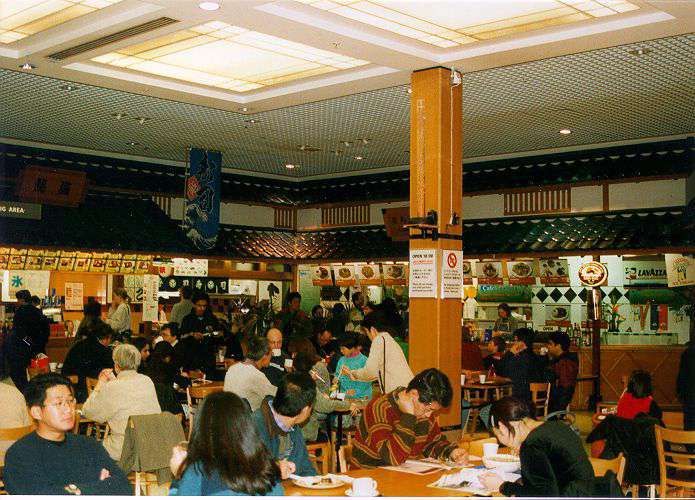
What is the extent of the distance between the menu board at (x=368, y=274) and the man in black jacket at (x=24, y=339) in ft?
19.7

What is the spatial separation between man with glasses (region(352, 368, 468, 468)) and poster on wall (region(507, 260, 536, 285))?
914cm

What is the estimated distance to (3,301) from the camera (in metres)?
13.5

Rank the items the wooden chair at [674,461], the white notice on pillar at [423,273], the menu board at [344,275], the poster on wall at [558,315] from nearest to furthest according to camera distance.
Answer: the wooden chair at [674,461], the white notice on pillar at [423,273], the poster on wall at [558,315], the menu board at [344,275]

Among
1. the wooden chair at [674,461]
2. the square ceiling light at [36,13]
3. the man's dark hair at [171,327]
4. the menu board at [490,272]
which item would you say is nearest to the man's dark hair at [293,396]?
the wooden chair at [674,461]

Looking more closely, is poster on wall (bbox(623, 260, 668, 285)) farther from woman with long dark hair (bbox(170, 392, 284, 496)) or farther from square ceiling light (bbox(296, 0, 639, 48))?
woman with long dark hair (bbox(170, 392, 284, 496))

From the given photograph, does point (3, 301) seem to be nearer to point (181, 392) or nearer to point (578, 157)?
point (181, 392)

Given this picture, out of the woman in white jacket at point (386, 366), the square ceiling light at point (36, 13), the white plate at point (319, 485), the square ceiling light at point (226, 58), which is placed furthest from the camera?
the woman in white jacket at point (386, 366)

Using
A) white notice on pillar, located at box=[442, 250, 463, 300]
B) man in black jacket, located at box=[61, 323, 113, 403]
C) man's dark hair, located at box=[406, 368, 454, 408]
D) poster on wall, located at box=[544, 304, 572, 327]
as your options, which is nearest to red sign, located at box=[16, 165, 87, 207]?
man in black jacket, located at box=[61, 323, 113, 403]

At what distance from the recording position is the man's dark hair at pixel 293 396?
15.5ft

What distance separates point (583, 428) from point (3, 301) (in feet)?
29.6

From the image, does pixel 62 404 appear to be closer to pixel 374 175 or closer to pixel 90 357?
pixel 90 357

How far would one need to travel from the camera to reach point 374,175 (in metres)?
15.4

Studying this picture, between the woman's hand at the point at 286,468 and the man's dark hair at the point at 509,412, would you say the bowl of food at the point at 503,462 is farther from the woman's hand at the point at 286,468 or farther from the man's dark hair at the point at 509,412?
the woman's hand at the point at 286,468

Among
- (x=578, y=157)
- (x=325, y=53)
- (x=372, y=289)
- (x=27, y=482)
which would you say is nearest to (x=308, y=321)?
(x=372, y=289)
